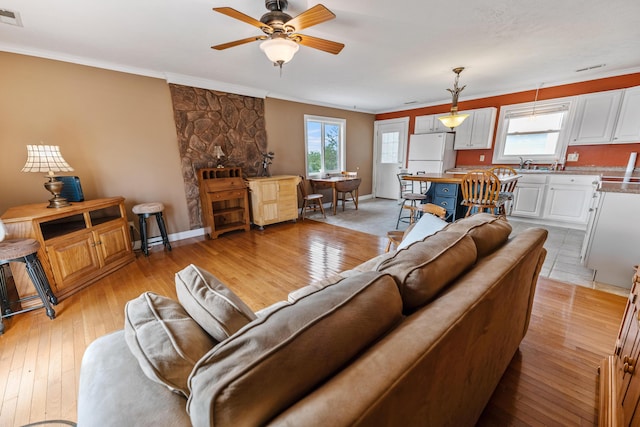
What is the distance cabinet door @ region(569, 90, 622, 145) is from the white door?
296 cm

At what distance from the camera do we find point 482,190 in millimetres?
2906

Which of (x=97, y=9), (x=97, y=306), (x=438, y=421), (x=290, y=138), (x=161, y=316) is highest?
(x=97, y=9)

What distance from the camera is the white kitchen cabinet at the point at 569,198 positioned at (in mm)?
3735

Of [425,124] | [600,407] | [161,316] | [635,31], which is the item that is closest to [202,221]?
[161,316]

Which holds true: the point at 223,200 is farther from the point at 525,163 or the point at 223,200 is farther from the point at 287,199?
the point at 525,163

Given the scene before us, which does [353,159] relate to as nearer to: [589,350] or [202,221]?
[202,221]

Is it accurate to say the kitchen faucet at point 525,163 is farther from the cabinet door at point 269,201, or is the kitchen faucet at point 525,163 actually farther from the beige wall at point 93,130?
the beige wall at point 93,130

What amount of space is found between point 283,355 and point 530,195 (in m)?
5.29

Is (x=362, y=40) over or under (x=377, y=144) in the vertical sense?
over

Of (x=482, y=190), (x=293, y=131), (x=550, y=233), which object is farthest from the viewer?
(x=293, y=131)

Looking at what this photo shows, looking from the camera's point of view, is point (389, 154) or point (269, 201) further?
point (389, 154)

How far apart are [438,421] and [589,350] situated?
162 cm

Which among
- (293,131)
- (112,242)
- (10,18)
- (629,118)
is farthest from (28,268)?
(629,118)

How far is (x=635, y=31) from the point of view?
7.72 ft
